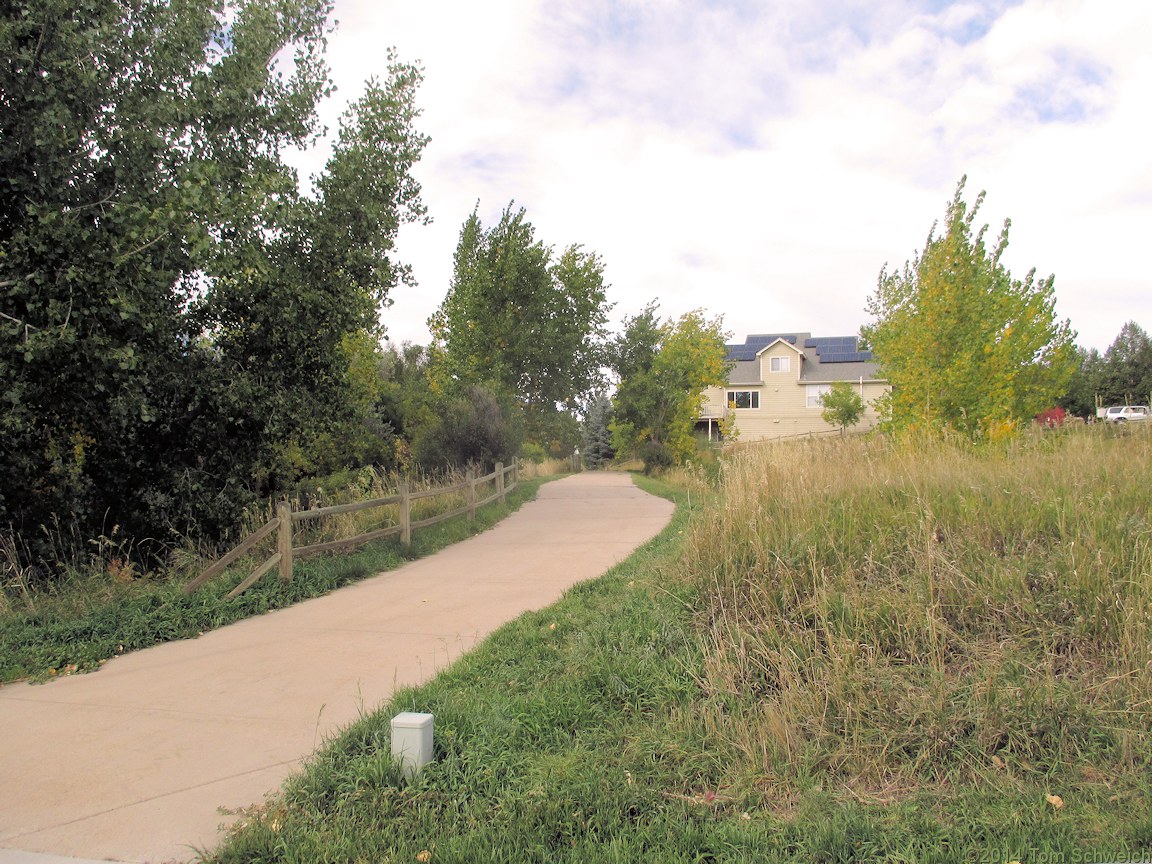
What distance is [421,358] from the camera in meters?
36.3

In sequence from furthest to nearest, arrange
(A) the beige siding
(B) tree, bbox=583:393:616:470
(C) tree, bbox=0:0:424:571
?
(A) the beige siding < (B) tree, bbox=583:393:616:470 < (C) tree, bbox=0:0:424:571

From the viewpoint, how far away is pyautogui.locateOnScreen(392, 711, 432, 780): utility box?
3965 millimetres

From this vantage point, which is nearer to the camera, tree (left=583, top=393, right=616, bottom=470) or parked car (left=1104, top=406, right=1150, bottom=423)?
parked car (left=1104, top=406, right=1150, bottom=423)

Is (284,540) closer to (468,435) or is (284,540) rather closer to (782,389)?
(468,435)

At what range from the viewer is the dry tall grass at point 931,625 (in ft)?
13.0

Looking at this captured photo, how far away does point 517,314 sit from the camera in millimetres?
35562

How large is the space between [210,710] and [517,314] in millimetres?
31052

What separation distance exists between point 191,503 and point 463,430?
1215 centimetres

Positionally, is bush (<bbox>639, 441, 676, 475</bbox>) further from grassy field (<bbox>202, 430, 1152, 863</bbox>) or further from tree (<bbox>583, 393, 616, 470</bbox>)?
grassy field (<bbox>202, 430, 1152, 863</bbox>)

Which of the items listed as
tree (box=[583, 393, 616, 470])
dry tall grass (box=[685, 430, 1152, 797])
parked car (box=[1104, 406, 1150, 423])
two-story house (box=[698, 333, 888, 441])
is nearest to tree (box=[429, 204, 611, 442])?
tree (box=[583, 393, 616, 470])

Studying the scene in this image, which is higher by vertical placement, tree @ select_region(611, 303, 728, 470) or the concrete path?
tree @ select_region(611, 303, 728, 470)

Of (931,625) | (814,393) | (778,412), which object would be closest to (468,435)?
(931,625)

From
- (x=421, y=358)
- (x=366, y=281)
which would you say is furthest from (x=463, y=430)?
(x=421, y=358)

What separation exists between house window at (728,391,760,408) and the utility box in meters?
51.5
